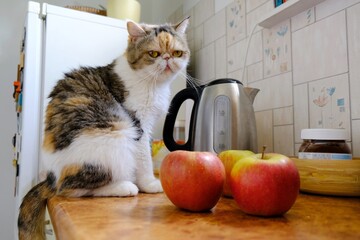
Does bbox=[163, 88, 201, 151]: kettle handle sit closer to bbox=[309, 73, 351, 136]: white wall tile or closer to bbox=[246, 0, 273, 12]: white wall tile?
bbox=[309, 73, 351, 136]: white wall tile

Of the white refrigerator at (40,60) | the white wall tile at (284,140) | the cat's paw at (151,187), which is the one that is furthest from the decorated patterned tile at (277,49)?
the white refrigerator at (40,60)

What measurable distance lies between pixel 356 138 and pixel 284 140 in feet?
0.91

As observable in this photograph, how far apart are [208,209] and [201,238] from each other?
0.17 m

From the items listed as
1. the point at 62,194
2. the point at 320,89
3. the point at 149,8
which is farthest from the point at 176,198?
the point at 149,8

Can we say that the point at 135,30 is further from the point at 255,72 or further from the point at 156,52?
the point at 255,72

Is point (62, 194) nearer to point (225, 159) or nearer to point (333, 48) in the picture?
point (225, 159)

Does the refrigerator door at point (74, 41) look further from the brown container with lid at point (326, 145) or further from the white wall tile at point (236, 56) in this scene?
the brown container with lid at point (326, 145)

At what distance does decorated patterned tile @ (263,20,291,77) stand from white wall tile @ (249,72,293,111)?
0.03 meters

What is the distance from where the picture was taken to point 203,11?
1.77 m

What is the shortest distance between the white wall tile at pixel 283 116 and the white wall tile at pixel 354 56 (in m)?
0.24

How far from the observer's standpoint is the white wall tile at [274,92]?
1.10 metres

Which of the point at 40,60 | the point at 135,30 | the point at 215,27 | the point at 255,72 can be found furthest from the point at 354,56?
the point at 40,60

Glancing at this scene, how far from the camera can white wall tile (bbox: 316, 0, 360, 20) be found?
2.92 ft

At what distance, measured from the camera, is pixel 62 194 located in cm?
75
